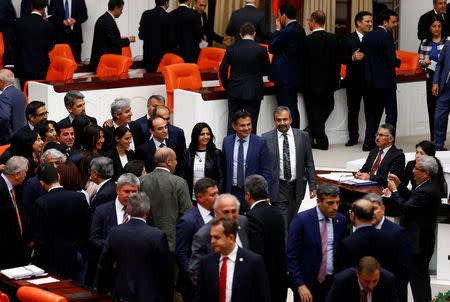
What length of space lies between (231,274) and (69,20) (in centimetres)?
968

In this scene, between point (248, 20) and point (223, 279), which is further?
point (248, 20)

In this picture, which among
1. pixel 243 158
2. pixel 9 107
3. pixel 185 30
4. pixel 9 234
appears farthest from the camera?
Answer: pixel 185 30

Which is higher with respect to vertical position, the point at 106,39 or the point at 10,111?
the point at 106,39

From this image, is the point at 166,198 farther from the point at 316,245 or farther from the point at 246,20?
the point at 246,20

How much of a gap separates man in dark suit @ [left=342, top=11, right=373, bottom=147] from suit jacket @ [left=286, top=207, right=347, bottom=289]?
5737 millimetres

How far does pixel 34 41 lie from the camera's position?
12602 mm

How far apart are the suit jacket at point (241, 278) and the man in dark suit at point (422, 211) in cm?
179

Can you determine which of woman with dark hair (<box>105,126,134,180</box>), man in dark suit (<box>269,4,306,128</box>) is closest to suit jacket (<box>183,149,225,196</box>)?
woman with dark hair (<box>105,126,134,180</box>)

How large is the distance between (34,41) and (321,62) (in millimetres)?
3867

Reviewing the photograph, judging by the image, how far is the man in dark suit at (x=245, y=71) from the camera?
34.8 feet

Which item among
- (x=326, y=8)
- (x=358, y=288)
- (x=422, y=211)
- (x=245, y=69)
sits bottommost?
(x=358, y=288)

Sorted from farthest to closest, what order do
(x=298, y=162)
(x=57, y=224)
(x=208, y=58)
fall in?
(x=208, y=58)
(x=298, y=162)
(x=57, y=224)

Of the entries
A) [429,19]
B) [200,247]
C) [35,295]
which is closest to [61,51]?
[429,19]

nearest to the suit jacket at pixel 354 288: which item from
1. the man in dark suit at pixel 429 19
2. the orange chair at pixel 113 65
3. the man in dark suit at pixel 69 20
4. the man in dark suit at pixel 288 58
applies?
the man in dark suit at pixel 288 58
